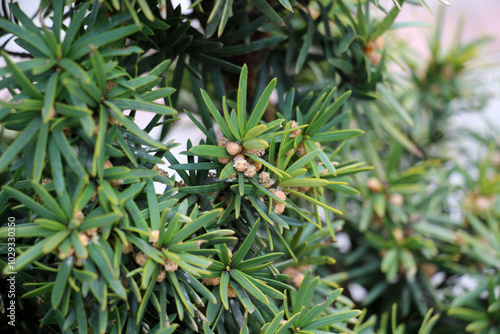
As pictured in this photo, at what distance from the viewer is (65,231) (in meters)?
0.27

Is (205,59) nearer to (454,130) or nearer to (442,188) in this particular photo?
(442,188)

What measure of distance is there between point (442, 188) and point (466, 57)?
0.89 ft

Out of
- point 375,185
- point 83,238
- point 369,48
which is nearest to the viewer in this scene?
point 83,238

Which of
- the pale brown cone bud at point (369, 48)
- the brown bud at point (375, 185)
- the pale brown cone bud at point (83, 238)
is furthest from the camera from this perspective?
the brown bud at point (375, 185)

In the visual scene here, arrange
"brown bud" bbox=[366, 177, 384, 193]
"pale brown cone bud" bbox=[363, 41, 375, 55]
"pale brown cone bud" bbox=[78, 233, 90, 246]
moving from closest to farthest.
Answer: "pale brown cone bud" bbox=[78, 233, 90, 246]
"pale brown cone bud" bbox=[363, 41, 375, 55]
"brown bud" bbox=[366, 177, 384, 193]

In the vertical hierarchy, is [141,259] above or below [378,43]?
below

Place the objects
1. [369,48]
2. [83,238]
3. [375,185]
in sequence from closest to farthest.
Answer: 1. [83,238]
2. [369,48]
3. [375,185]

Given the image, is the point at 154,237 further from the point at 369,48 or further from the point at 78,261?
the point at 369,48

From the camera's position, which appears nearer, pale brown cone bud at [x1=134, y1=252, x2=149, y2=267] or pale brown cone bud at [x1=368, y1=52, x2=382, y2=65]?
pale brown cone bud at [x1=134, y1=252, x2=149, y2=267]

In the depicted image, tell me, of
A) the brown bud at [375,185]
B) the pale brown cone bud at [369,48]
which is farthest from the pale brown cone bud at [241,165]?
the brown bud at [375,185]

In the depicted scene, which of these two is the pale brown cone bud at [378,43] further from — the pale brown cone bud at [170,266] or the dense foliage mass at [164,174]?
the pale brown cone bud at [170,266]

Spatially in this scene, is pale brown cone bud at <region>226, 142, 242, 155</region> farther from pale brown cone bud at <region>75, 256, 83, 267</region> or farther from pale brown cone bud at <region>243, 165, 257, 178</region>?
pale brown cone bud at <region>75, 256, 83, 267</region>

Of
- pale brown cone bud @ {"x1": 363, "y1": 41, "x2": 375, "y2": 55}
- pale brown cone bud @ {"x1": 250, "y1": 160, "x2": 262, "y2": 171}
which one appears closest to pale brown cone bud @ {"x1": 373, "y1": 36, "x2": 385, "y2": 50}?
pale brown cone bud @ {"x1": 363, "y1": 41, "x2": 375, "y2": 55}

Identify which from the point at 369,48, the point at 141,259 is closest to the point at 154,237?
the point at 141,259
